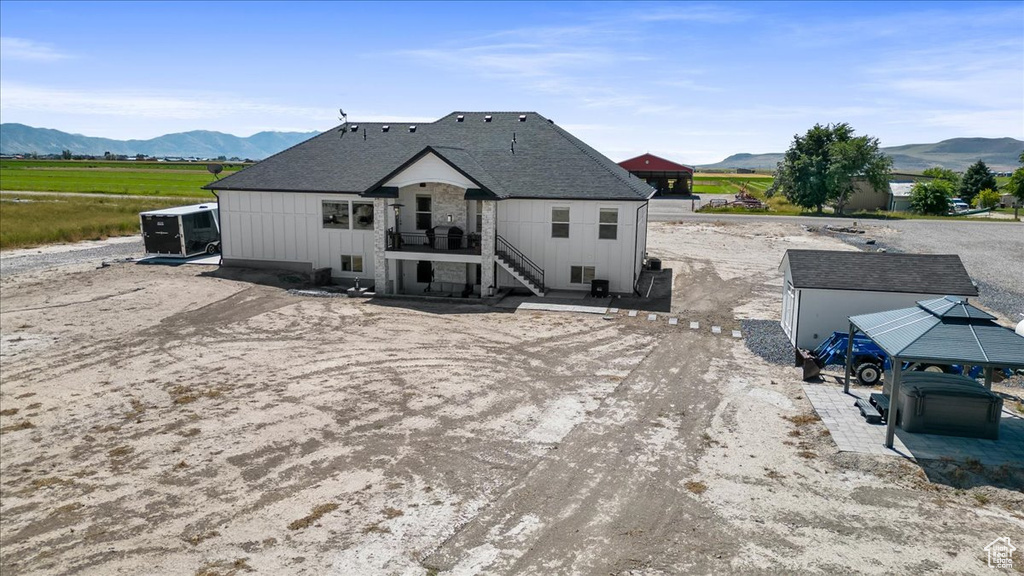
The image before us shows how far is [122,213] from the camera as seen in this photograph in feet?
178

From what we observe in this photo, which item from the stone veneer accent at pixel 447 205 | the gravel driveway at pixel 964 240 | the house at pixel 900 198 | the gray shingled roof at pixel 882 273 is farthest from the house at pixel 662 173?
the gray shingled roof at pixel 882 273

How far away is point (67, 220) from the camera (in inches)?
1933

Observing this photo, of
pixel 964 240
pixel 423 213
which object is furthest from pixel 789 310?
pixel 964 240

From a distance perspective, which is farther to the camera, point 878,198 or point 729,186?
point 729,186

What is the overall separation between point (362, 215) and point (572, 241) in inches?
393

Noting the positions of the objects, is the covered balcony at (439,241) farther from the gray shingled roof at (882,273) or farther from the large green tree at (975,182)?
the large green tree at (975,182)

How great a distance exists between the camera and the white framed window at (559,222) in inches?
1133

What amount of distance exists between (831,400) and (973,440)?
3.12 m

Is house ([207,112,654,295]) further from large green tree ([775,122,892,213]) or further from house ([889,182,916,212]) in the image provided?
house ([889,182,916,212])

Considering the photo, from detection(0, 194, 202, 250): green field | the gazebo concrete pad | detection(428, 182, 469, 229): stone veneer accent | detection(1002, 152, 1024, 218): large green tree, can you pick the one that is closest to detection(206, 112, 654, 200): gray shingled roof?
detection(428, 182, 469, 229): stone veneer accent

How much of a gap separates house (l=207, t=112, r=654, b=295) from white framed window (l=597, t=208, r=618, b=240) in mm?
43

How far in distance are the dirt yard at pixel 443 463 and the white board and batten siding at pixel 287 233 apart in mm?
8205

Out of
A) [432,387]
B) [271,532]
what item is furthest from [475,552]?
[432,387]

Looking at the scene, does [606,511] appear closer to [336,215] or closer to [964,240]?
[336,215]
